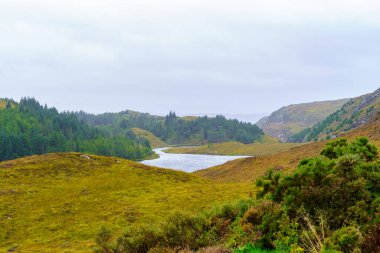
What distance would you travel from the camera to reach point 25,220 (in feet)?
170

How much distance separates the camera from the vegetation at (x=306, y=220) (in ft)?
38.9

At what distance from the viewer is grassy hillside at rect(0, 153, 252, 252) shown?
4600 centimetres

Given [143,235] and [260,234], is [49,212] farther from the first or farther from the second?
[260,234]

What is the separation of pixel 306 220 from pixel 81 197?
54.9 m

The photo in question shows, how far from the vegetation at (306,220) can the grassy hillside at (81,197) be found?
72.7ft

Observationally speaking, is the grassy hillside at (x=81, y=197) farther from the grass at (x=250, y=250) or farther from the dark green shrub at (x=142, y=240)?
the grass at (x=250, y=250)

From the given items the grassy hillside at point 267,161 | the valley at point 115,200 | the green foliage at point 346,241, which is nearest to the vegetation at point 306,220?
the green foliage at point 346,241

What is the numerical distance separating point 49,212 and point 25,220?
381 centimetres

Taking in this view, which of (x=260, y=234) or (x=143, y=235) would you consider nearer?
(x=260, y=234)

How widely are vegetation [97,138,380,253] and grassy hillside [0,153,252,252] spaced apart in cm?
2215

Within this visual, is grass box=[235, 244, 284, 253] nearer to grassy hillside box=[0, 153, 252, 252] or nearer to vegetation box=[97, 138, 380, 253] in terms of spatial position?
vegetation box=[97, 138, 380, 253]

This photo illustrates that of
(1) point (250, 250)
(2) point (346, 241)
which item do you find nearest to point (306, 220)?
(2) point (346, 241)

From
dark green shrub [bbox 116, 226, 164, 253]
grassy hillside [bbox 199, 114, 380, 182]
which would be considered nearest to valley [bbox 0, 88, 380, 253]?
dark green shrub [bbox 116, 226, 164, 253]

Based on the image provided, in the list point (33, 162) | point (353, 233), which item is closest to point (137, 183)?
point (33, 162)
